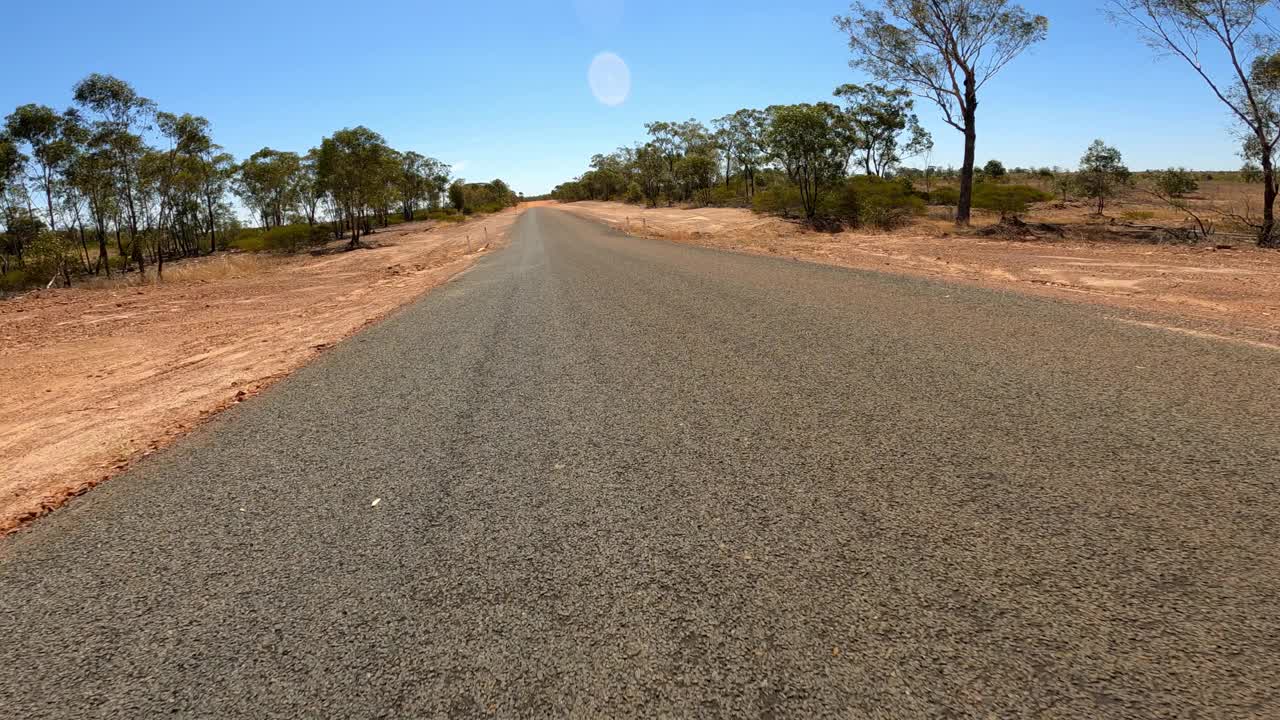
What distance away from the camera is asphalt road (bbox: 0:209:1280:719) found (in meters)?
1.95

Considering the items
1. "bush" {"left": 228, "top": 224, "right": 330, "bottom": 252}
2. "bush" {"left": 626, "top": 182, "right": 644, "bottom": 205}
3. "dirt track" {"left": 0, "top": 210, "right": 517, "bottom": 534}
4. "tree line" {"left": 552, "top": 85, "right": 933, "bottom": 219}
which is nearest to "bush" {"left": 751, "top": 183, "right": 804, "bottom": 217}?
"tree line" {"left": 552, "top": 85, "right": 933, "bottom": 219}

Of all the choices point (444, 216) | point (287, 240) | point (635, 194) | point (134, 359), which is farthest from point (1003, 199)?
point (444, 216)

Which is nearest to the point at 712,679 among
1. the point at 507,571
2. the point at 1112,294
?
the point at 507,571

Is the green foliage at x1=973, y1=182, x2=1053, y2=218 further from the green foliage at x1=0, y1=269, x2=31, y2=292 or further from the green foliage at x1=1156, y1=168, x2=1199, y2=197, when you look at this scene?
the green foliage at x1=0, y1=269, x2=31, y2=292

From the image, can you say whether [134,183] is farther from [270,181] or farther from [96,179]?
[270,181]

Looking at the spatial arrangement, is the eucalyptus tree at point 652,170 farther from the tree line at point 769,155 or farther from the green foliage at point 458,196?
the green foliage at point 458,196

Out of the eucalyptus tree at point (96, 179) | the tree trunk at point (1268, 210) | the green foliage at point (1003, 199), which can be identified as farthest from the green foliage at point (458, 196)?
the tree trunk at point (1268, 210)

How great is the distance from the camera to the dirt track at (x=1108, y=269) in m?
7.52

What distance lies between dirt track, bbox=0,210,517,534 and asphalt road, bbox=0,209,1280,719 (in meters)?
0.76

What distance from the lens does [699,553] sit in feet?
8.70

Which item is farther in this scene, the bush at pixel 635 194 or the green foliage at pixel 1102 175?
the bush at pixel 635 194

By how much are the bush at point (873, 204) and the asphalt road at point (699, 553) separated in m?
21.9

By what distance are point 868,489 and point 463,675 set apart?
6.95ft

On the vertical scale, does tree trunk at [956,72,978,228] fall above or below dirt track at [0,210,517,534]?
above
